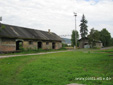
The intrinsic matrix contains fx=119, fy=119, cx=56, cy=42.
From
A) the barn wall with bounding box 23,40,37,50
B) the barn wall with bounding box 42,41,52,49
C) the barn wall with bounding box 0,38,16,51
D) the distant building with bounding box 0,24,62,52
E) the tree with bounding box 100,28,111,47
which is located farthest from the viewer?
the tree with bounding box 100,28,111,47

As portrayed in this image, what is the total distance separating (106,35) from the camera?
68.0 metres

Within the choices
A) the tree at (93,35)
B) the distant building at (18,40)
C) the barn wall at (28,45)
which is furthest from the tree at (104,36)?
the barn wall at (28,45)

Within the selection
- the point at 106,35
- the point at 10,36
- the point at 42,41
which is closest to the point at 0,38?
the point at 10,36

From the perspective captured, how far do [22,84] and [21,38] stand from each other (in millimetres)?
19047

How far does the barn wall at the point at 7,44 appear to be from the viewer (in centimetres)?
1998

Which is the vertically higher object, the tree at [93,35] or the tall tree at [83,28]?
the tall tree at [83,28]

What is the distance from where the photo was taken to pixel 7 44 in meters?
20.8

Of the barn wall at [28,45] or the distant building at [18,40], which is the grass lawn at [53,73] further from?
the barn wall at [28,45]

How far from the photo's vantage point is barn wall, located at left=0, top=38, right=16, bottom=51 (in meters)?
20.0

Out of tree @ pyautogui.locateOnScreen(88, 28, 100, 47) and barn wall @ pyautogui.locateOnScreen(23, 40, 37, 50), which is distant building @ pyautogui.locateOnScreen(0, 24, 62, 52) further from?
tree @ pyautogui.locateOnScreen(88, 28, 100, 47)

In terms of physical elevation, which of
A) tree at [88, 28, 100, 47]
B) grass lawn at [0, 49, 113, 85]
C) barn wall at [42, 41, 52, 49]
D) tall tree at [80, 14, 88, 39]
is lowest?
grass lawn at [0, 49, 113, 85]

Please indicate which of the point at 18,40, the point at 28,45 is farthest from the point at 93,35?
the point at 18,40

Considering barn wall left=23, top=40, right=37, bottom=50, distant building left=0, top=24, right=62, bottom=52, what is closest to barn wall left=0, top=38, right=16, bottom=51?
distant building left=0, top=24, right=62, bottom=52

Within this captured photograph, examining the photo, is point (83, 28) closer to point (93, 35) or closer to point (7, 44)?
point (93, 35)
